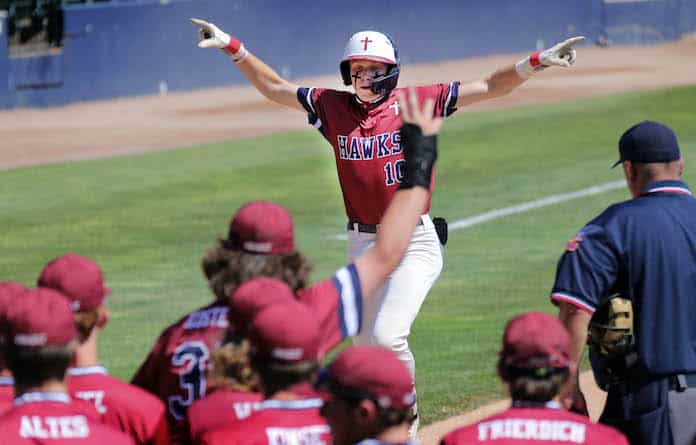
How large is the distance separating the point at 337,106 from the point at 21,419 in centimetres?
383

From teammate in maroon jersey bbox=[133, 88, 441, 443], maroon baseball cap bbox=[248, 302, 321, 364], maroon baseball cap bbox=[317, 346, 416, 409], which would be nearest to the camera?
maroon baseball cap bbox=[317, 346, 416, 409]

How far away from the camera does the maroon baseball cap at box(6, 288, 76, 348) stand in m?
3.70

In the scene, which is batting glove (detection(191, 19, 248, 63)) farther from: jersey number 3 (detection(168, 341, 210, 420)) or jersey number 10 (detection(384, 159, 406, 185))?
jersey number 3 (detection(168, 341, 210, 420))

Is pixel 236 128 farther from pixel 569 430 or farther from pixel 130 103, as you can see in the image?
pixel 569 430

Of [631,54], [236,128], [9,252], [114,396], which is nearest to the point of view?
[114,396]

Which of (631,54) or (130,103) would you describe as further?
(631,54)

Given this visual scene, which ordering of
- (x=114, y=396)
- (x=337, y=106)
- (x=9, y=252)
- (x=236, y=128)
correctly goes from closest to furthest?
(x=114, y=396)
(x=337, y=106)
(x=9, y=252)
(x=236, y=128)

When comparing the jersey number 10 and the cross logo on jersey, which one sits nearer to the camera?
the jersey number 10

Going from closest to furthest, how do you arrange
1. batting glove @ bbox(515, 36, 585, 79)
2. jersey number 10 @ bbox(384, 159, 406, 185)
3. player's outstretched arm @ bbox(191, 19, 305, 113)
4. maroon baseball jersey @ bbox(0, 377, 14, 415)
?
maroon baseball jersey @ bbox(0, 377, 14, 415) < jersey number 10 @ bbox(384, 159, 406, 185) < batting glove @ bbox(515, 36, 585, 79) < player's outstretched arm @ bbox(191, 19, 305, 113)

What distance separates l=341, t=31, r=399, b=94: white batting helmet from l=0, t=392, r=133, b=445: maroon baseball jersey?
11.8ft

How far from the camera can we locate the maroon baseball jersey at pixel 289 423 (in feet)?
12.1

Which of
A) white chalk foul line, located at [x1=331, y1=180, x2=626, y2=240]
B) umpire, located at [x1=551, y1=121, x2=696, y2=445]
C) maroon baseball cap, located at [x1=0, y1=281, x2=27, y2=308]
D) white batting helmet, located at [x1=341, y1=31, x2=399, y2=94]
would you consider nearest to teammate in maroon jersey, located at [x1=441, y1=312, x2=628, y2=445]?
umpire, located at [x1=551, y1=121, x2=696, y2=445]

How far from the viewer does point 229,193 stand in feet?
57.7

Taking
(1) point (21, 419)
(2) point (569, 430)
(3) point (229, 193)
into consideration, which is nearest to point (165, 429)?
(1) point (21, 419)
